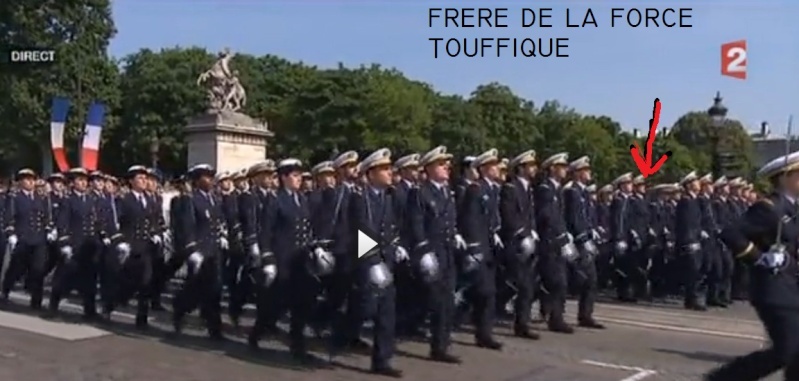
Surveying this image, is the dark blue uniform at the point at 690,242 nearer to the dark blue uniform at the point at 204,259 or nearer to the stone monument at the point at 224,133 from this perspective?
the dark blue uniform at the point at 204,259

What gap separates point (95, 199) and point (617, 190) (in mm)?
7286

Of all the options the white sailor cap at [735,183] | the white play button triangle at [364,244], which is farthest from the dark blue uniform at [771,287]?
the white sailor cap at [735,183]

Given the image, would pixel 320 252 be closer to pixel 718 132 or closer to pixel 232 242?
pixel 232 242

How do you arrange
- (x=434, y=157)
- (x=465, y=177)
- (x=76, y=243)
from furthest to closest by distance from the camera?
(x=76, y=243)
(x=465, y=177)
(x=434, y=157)

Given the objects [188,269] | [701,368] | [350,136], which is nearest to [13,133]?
[350,136]

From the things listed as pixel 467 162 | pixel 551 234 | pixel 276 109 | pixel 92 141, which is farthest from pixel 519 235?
pixel 276 109

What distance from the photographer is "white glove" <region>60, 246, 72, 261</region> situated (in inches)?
513

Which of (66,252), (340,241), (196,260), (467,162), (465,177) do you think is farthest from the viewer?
(66,252)

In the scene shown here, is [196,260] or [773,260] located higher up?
[773,260]

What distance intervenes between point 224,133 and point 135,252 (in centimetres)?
1396

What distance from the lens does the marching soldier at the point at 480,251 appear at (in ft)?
33.5

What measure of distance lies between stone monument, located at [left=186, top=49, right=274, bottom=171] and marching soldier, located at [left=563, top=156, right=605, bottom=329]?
1301 centimetres

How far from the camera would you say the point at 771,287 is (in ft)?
22.9

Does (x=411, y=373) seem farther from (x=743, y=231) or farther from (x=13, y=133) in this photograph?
(x=13, y=133)
